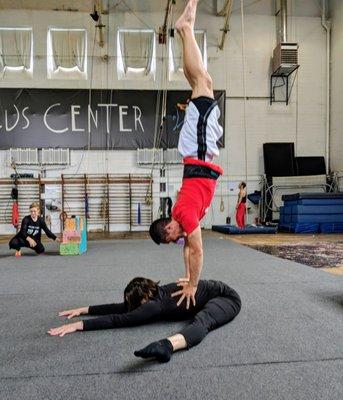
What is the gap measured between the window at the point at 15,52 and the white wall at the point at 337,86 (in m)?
7.63

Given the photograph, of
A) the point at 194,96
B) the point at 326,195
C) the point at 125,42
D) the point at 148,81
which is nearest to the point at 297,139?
the point at 326,195

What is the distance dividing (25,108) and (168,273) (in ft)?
23.2

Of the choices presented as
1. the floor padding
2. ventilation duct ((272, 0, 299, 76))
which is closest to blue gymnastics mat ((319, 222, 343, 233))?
ventilation duct ((272, 0, 299, 76))

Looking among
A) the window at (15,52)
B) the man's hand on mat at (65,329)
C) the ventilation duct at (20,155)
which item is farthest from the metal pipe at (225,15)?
the man's hand on mat at (65,329)

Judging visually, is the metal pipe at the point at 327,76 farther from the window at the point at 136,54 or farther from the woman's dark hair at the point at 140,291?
the woman's dark hair at the point at 140,291

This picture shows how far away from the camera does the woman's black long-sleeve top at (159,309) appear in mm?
1942

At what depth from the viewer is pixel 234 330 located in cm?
197

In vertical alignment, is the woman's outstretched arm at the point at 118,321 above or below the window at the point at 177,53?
below

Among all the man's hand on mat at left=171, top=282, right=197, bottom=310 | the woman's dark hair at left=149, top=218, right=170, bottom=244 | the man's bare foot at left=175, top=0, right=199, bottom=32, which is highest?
the man's bare foot at left=175, top=0, right=199, bottom=32

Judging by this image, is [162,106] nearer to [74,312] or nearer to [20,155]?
[20,155]

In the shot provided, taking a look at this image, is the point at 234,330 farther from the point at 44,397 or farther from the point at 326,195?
the point at 326,195

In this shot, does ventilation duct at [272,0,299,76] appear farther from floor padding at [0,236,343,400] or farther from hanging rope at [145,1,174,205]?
floor padding at [0,236,343,400]

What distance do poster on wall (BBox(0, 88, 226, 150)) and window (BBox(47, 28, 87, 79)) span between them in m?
0.49

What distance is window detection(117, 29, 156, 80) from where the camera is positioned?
30.9 ft
